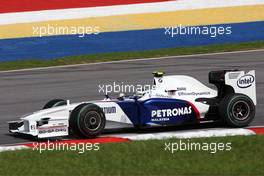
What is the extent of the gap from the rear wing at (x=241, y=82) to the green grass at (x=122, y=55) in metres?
10.1

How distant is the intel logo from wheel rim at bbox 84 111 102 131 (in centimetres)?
221

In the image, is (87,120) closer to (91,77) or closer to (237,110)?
(237,110)

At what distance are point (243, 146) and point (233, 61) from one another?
10.7 m

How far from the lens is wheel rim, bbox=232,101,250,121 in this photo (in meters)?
10.4

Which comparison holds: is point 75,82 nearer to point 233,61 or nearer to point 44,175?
point 233,61

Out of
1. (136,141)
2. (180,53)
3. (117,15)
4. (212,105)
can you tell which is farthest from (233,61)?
(136,141)

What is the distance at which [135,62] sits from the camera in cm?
2000

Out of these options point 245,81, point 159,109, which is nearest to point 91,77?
point 245,81

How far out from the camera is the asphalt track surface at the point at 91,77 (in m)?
13.6

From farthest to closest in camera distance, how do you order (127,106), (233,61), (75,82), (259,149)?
1. (233,61)
2. (75,82)
3. (127,106)
4. (259,149)

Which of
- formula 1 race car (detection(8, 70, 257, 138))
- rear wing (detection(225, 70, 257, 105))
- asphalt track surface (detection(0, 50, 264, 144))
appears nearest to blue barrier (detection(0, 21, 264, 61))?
asphalt track surface (detection(0, 50, 264, 144))

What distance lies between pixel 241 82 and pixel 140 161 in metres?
3.10

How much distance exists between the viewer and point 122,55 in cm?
2122

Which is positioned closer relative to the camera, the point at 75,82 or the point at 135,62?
the point at 75,82
